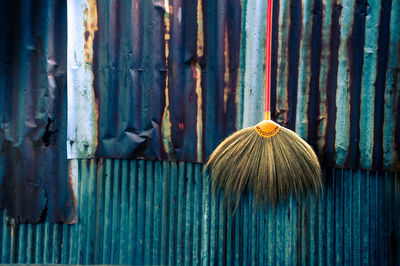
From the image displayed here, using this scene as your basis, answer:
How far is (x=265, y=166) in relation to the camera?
220cm

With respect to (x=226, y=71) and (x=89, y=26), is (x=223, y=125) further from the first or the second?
(x=89, y=26)

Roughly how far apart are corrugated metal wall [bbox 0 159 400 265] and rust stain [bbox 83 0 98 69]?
0.78 m

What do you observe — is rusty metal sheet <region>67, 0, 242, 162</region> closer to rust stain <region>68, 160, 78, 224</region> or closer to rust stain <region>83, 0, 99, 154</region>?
rust stain <region>83, 0, 99, 154</region>

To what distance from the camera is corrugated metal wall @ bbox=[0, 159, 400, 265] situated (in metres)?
2.26

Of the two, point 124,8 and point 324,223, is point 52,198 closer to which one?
point 124,8

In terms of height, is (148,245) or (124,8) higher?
(124,8)

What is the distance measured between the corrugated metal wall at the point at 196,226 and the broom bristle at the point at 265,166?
11cm

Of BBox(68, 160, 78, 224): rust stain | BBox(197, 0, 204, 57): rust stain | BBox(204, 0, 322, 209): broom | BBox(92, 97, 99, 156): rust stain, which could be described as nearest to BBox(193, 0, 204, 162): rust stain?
BBox(197, 0, 204, 57): rust stain

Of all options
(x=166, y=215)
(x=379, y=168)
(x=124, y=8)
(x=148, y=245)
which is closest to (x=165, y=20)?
(x=124, y=8)

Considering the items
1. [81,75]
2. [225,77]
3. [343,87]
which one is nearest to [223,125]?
[225,77]

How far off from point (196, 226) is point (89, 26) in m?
1.63

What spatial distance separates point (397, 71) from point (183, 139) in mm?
1537

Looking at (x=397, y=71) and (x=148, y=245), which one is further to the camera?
(x=148, y=245)

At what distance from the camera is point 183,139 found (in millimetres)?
2312
